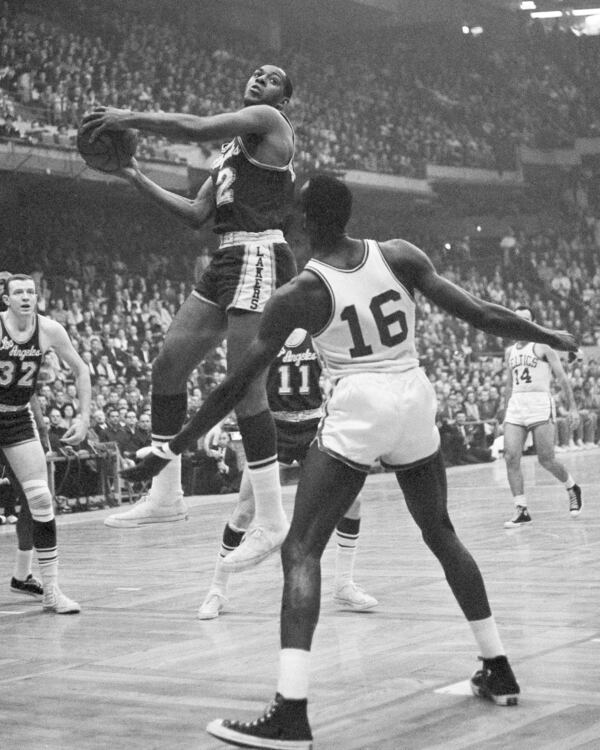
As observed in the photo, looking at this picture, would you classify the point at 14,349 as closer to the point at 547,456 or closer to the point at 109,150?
the point at 109,150

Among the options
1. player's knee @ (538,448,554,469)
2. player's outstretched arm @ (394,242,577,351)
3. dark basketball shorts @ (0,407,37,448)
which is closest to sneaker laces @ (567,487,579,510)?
player's knee @ (538,448,554,469)

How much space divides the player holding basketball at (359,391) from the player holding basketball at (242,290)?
1.38 metres

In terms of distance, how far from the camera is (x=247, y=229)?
6.06 metres

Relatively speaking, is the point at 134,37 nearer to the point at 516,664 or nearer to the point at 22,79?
the point at 22,79

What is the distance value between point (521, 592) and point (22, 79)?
63.4 feet

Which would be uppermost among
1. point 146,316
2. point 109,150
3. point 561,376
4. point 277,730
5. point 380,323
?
point 146,316

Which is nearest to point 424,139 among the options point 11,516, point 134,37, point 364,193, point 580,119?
point 364,193

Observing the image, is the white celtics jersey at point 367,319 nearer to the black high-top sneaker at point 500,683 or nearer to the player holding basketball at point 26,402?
the black high-top sneaker at point 500,683

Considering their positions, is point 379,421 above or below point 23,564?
above

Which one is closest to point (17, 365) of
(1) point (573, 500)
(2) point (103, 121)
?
(2) point (103, 121)

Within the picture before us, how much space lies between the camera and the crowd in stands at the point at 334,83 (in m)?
25.7

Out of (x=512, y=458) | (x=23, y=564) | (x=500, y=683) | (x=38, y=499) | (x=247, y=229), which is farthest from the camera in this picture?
(x=512, y=458)

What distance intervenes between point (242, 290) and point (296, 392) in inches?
103

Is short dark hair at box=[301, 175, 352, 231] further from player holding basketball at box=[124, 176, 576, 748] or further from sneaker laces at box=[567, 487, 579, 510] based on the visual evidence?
sneaker laces at box=[567, 487, 579, 510]
